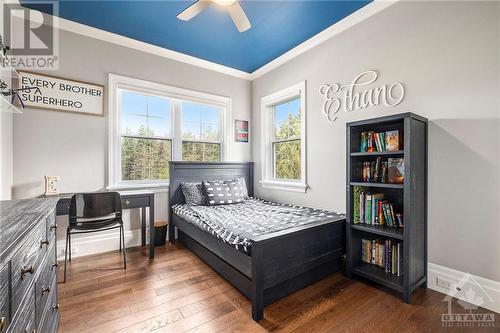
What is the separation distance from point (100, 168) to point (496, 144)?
3926 mm

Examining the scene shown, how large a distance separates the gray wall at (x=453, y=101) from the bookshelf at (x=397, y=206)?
0.14 metres

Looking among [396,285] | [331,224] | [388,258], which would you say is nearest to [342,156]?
[331,224]

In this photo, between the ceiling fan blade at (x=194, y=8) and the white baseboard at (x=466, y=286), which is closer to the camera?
the white baseboard at (x=466, y=286)

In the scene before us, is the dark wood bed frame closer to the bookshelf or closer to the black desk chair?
the bookshelf

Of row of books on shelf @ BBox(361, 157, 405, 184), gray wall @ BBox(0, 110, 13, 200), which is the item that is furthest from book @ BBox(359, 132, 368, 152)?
gray wall @ BBox(0, 110, 13, 200)

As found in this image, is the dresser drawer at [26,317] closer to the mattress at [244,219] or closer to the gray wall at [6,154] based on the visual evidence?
the mattress at [244,219]

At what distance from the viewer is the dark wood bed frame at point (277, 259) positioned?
171cm

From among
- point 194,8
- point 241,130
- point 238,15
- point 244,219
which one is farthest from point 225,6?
point 241,130

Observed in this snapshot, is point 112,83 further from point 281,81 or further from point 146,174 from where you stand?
point 281,81

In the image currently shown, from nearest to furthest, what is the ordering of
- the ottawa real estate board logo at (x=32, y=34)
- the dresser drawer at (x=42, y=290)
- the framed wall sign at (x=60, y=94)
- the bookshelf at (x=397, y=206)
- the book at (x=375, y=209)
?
the dresser drawer at (x=42, y=290) → the bookshelf at (x=397, y=206) → the book at (x=375, y=209) → the ottawa real estate board logo at (x=32, y=34) → the framed wall sign at (x=60, y=94)

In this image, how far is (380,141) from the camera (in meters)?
2.16

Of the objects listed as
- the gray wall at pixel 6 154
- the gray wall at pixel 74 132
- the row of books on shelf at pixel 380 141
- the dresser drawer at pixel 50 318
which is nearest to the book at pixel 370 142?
the row of books on shelf at pixel 380 141

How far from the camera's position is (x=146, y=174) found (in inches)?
131

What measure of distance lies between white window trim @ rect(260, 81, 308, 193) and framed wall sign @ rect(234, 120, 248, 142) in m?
0.37
